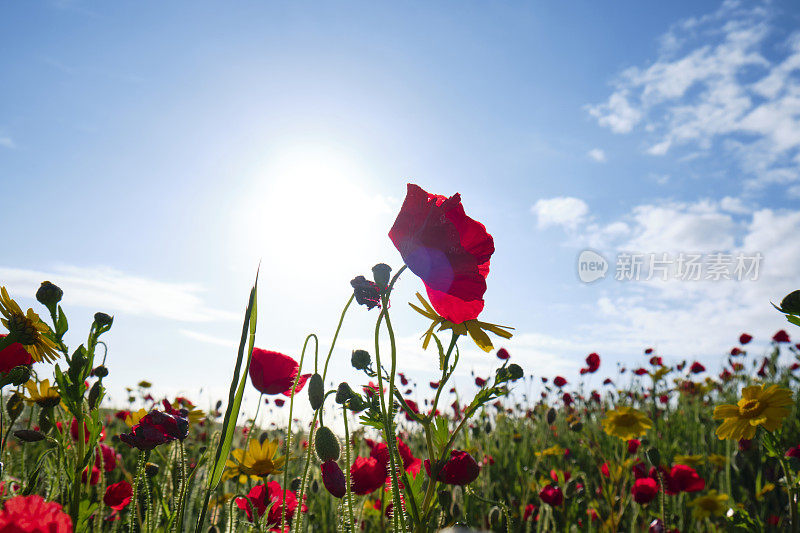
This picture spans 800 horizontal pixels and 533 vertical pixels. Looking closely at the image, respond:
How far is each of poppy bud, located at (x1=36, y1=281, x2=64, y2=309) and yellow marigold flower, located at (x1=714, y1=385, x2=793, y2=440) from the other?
2.16 meters

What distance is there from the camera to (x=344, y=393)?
99 cm

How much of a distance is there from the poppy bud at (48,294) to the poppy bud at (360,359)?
25.5 inches

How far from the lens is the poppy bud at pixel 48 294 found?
1.06 metres

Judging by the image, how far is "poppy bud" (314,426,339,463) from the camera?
3.70ft

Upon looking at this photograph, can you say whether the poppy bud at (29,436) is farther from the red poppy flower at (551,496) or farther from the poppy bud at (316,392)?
the red poppy flower at (551,496)

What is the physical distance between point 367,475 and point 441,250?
806 mm

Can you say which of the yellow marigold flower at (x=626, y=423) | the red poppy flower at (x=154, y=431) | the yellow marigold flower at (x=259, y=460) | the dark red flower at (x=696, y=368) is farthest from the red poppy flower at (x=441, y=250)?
the dark red flower at (x=696, y=368)

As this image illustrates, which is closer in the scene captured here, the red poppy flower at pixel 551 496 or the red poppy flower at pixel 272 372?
the red poppy flower at pixel 272 372

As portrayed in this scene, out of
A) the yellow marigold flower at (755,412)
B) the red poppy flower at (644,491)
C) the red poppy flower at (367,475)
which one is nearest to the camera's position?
the red poppy flower at (367,475)

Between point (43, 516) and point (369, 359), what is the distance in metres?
0.64

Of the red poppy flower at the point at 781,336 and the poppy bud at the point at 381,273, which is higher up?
the red poppy flower at the point at 781,336

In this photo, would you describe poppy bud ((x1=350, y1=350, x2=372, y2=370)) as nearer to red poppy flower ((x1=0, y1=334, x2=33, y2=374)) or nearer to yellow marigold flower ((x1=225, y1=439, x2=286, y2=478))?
yellow marigold flower ((x1=225, y1=439, x2=286, y2=478))

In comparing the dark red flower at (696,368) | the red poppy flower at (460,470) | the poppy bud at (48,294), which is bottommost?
the red poppy flower at (460,470)

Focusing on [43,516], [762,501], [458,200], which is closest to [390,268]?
[458,200]
